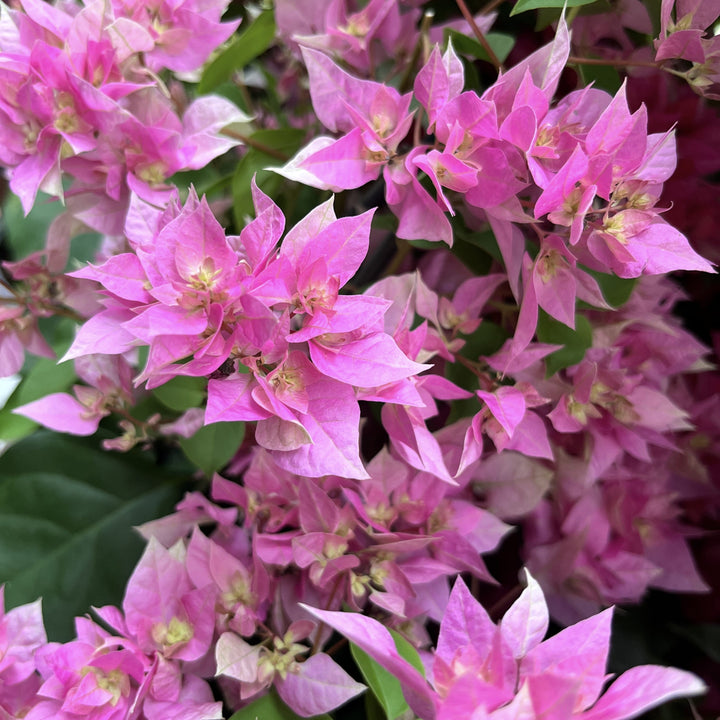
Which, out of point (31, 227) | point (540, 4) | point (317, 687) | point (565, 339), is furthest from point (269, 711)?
point (31, 227)

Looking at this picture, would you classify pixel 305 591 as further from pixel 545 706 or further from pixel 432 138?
pixel 432 138

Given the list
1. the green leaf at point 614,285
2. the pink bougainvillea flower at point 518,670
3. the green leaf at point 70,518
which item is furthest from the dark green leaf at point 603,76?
the green leaf at point 70,518

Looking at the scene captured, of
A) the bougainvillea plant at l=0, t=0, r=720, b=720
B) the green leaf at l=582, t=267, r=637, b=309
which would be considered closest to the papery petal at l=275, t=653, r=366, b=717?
the bougainvillea plant at l=0, t=0, r=720, b=720

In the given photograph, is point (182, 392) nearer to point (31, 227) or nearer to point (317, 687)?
point (317, 687)

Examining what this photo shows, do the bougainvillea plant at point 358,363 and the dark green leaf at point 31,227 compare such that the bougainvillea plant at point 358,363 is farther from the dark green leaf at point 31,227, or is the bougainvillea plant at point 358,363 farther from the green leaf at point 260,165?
the dark green leaf at point 31,227

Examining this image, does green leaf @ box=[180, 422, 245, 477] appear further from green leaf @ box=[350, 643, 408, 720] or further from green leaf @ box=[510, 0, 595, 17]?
green leaf @ box=[510, 0, 595, 17]

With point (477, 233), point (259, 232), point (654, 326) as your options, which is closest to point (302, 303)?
point (259, 232)

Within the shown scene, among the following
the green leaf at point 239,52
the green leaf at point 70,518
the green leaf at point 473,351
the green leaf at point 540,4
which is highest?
the green leaf at point 540,4

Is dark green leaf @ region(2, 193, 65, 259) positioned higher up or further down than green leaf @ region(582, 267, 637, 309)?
further down
